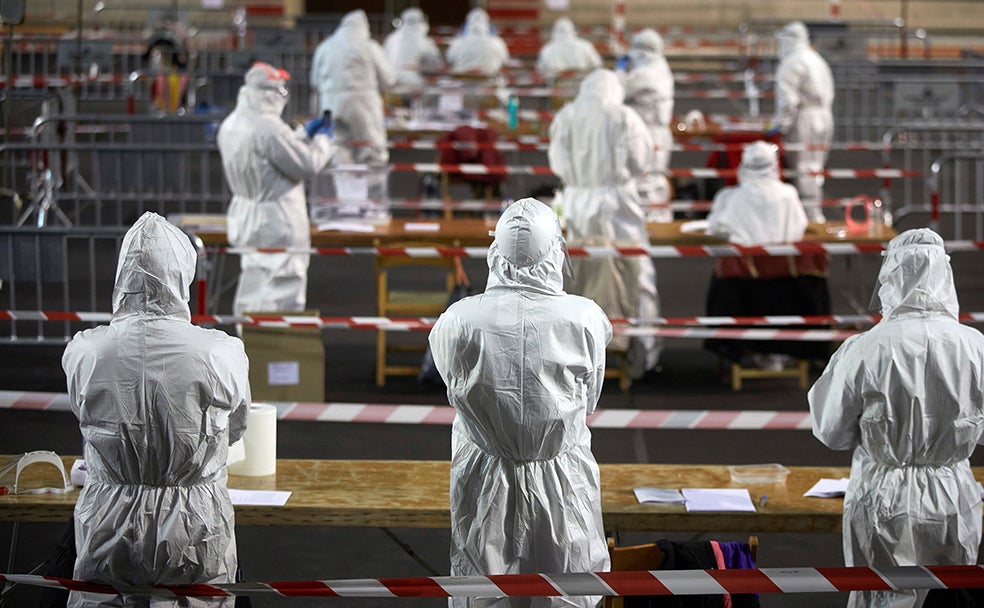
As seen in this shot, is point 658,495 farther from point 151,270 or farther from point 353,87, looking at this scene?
point 353,87

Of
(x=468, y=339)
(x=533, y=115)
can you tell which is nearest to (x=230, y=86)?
(x=533, y=115)

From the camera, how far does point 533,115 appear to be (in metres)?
16.3

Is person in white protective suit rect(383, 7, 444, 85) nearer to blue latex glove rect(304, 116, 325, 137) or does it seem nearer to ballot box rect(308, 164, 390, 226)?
ballot box rect(308, 164, 390, 226)

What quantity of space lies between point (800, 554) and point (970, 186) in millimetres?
11132

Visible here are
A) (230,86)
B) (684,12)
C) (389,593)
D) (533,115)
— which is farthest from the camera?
(684,12)

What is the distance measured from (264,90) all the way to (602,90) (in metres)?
2.21

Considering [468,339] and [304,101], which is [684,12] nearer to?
[304,101]

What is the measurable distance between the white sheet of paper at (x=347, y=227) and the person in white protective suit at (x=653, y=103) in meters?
3.55

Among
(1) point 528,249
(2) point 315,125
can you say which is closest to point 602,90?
(2) point 315,125

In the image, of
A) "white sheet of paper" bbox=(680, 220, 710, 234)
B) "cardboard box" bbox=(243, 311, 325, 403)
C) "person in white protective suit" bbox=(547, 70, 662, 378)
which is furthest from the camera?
"white sheet of paper" bbox=(680, 220, 710, 234)

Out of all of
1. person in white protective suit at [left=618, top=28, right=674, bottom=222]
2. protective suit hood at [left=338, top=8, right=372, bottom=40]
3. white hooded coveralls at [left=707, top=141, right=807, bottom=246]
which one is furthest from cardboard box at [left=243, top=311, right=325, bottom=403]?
protective suit hood at [left=338, top=8, right=372, bottom=40]

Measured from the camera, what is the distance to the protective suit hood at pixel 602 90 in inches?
378

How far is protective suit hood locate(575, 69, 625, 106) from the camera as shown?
9.59 m

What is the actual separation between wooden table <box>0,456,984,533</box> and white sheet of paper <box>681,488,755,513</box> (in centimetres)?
3
